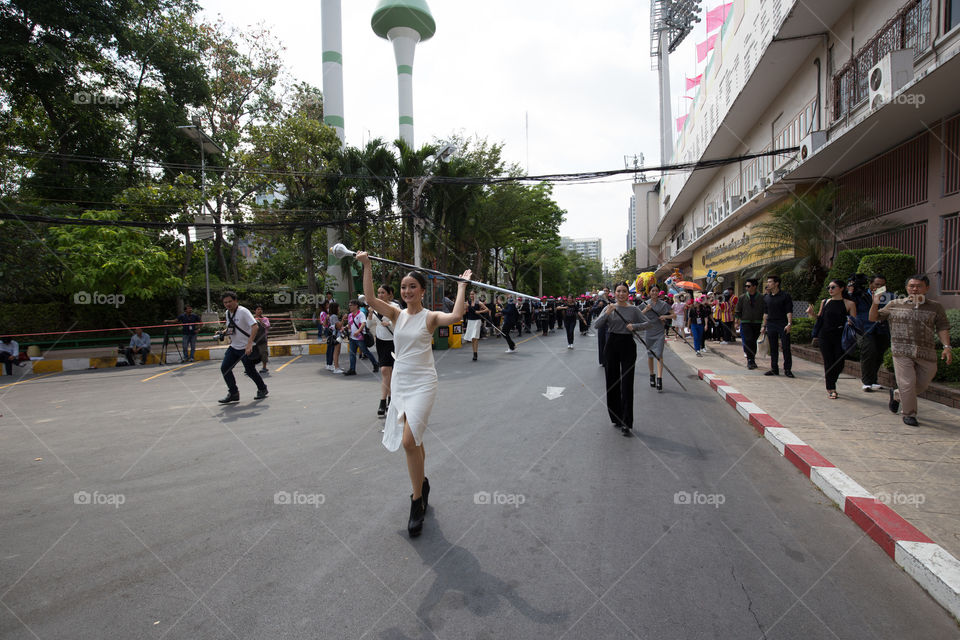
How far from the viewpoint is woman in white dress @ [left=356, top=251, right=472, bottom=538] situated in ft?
10.9

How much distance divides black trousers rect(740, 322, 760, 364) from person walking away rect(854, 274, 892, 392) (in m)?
2.45

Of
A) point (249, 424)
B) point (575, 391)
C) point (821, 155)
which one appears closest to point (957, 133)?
point (821, 155)

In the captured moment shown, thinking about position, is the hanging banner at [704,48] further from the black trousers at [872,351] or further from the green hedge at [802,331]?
the black trousers at [872,351]

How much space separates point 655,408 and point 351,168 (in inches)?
715

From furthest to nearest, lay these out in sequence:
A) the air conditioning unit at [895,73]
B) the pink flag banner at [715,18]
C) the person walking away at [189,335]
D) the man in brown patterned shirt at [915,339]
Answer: the pink flag banner at [715,18] → the person walking away at [189,335] → the air conditioning unit at [895,73] → the man in brown patterned shirt at [915,339]

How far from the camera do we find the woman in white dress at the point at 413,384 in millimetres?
3320

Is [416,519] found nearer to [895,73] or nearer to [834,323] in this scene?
[834,323]

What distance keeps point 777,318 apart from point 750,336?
1256mm

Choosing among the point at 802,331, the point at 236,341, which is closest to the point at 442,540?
the point at 236,341

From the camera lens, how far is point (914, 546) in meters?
2.80

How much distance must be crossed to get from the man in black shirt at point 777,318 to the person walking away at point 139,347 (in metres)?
16.7

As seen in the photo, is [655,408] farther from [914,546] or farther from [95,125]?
[95,125]

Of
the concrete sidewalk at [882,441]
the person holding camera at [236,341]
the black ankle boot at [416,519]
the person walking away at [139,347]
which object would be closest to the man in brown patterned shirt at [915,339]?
the concrete sidewalk at [882,441]

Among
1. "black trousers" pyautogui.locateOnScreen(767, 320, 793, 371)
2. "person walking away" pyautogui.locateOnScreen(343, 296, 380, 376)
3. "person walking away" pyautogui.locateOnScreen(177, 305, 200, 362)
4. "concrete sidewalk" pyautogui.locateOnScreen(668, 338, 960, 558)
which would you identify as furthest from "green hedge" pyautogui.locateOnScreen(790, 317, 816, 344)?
"person walking away" pyautogui.locateOnScreen(177, 305, 200, 362)
